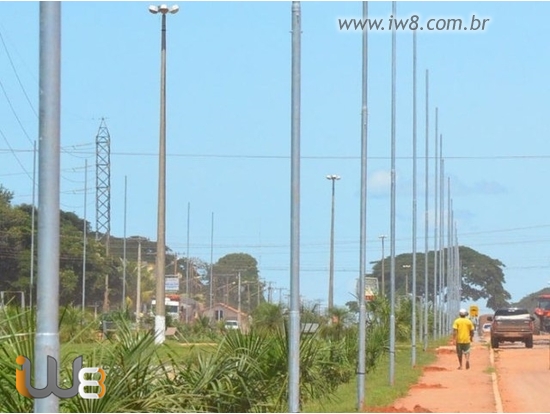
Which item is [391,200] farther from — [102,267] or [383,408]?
[102,267]

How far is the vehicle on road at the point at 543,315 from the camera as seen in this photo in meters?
79.9

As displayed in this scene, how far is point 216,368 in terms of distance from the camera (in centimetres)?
1563

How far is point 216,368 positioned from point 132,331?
1.88 meters

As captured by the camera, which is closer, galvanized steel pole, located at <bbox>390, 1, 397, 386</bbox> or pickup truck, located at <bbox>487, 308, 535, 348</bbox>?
galvanized steel pole, located at <bbox>390, 1, 397, 386</bbox>

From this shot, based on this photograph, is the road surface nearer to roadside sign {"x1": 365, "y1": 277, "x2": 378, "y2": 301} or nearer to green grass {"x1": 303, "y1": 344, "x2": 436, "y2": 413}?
green grass {"x1": 303, "y1": 344, "x2": 436, "y2": 413}

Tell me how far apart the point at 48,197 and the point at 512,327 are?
49.4m

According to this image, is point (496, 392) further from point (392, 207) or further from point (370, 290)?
point (370, 290)

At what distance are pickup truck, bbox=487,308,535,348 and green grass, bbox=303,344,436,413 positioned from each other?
14887 mm

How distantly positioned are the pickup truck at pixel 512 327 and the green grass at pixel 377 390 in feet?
48.8

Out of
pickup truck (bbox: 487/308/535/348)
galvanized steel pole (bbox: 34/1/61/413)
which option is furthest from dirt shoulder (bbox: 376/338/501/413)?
pickup truck (bbox: 487/308/535/348)

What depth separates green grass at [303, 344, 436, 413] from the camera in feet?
72.4

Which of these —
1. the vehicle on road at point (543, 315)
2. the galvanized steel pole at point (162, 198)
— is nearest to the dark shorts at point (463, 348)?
the galvanized steel pole at point (162, 198)

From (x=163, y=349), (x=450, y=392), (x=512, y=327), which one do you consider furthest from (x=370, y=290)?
(x=163, y=349)

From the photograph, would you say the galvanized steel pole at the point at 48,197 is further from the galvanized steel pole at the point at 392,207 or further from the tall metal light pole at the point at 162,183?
the tall metal light pole at the point at 162,183
